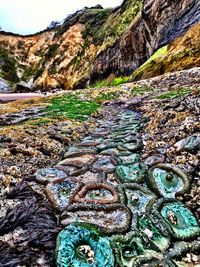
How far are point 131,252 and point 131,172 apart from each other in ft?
7.80

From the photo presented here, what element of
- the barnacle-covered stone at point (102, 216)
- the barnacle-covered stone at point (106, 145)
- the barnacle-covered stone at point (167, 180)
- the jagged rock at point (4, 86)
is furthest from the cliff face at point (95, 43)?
the barnacle-covered stone at point (102, 216)

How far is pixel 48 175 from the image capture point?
672cm

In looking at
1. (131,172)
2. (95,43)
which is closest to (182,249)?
(131,172)

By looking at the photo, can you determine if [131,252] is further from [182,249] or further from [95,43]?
[95,43]

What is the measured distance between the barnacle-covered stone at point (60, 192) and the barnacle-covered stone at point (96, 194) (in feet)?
0.47

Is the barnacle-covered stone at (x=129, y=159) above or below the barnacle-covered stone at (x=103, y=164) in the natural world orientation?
below

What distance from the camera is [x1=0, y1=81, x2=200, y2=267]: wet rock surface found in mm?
4520

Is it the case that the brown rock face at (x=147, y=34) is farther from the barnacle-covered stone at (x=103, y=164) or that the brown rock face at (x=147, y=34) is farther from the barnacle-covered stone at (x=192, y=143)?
the barnacle-covered stone at (x=103, y=164)

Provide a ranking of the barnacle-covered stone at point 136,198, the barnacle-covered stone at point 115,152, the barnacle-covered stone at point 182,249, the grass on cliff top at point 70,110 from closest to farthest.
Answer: the barnacle-covered stone at point 182,249, the barnacle-covered stone at point 136,198, the barnacle-covered stone at point 115,152, the grass on cliff top at point 70,110

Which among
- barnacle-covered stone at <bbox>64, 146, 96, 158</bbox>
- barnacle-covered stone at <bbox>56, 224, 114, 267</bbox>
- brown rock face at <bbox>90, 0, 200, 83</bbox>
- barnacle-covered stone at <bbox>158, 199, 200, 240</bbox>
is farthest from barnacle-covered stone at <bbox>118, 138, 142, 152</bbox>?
brown rock face at <bbox>90, 0, 200, 83</bbox>

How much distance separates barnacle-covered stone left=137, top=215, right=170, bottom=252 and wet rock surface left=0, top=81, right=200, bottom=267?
2 centimetres

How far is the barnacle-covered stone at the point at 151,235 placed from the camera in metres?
4.77

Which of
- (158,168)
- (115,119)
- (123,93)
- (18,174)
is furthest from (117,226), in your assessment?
(123,93)

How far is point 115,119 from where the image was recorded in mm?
13477
